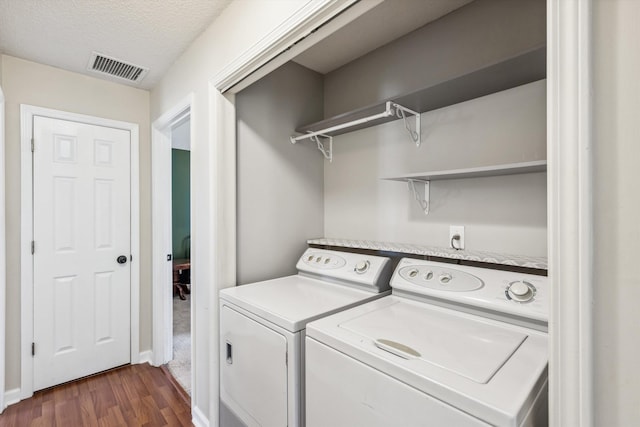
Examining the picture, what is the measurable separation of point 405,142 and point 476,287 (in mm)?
Result: 929

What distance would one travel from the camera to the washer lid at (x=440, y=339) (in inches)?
34.4

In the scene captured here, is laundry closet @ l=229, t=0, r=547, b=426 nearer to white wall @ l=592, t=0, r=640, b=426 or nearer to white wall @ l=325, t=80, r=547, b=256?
white wall @ l=325, t=80, r=547, b=256

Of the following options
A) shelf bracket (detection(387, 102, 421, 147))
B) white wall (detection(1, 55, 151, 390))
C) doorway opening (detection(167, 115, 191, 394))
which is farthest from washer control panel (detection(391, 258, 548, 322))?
white wall (detection(1, 55, 151, 390))

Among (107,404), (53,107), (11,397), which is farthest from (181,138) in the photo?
(107,404)

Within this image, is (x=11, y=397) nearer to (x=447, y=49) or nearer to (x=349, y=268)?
(x=349, y=268)

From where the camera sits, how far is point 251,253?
1909 mm

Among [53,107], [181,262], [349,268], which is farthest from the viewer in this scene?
[181,262]

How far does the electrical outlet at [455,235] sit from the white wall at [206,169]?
3.95 ft

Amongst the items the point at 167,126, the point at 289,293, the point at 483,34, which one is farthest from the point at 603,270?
the point at 167,126

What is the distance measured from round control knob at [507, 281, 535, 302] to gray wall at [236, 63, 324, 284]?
1310 mm

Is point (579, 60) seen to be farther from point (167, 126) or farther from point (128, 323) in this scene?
point (128, 323)

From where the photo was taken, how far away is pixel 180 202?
5781 millimetres

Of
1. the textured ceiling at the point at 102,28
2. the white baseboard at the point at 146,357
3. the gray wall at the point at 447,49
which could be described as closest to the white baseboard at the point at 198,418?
the white baseboard at the point at 146,357

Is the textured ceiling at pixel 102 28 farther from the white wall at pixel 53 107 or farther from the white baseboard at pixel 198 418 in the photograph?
the white baseboard at pixel 198 418
